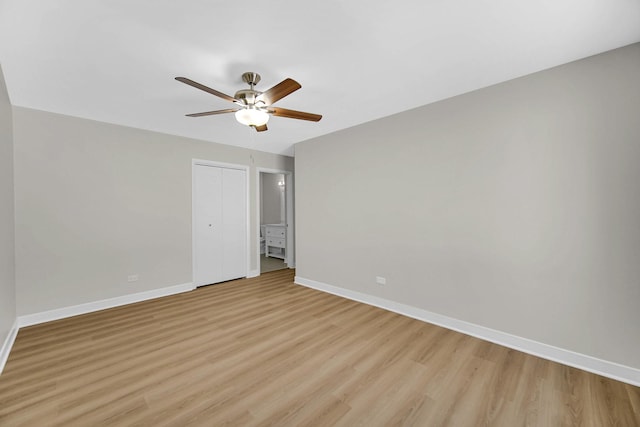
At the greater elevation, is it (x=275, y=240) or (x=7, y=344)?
(x=275, y=240)

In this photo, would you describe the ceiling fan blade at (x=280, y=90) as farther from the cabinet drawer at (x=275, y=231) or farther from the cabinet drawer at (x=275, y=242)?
the cabinet drawer at (x=275, y=242)

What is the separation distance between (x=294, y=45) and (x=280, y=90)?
321mm

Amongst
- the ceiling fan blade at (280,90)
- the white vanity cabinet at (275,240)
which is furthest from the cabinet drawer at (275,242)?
the ceiling fan blade at (280,90)

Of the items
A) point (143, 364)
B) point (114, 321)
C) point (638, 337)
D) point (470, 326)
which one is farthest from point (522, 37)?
point (114, 321)

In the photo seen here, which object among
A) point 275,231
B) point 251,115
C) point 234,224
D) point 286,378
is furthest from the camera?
point 275,231

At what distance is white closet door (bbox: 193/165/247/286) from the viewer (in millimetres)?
4281

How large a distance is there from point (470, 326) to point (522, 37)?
258 cm

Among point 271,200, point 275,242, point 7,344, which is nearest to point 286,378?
point 7,344

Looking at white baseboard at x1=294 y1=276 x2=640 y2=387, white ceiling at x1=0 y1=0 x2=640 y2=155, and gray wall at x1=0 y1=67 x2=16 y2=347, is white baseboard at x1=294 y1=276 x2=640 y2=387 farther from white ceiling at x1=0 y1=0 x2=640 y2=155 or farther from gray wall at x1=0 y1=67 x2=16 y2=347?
gray wall at x1=0 y1=67 x2=16 y2=347

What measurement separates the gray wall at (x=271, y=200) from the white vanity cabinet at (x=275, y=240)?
106cm

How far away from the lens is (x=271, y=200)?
8.00 metres

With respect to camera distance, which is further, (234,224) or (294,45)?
(234,224)

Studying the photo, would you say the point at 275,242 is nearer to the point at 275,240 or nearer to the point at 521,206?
the point at 275,240

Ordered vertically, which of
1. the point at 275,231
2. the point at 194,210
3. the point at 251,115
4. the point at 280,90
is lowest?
the point at 275,231
